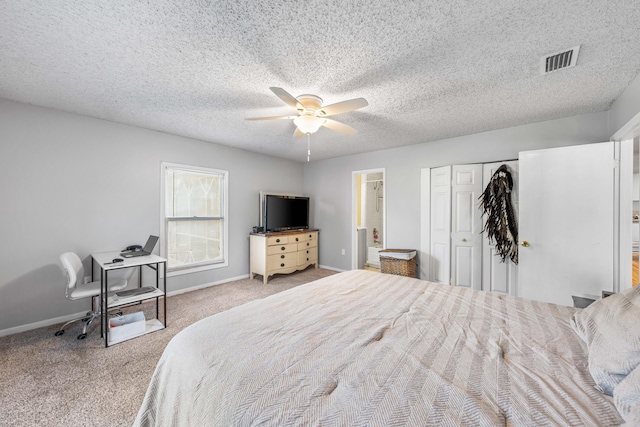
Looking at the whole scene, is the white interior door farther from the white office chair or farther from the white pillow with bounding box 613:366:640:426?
the white office chair

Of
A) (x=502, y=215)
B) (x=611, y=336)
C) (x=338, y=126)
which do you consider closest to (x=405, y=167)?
(x=502, y=215)

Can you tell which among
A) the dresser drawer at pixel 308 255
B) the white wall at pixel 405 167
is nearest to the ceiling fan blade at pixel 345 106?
the white wall at pixel 405 167

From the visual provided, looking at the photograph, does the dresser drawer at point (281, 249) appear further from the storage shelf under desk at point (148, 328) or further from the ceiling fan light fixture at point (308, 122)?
the ceiling fan light fixture at point (308, 122)

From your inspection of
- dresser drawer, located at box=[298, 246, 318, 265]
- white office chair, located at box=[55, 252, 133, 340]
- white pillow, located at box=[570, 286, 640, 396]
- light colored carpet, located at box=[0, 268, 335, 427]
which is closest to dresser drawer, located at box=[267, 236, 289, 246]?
dresser drawer, located at box=[298, 246, 318, 265]

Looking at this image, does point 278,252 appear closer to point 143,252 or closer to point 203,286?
point 203,286

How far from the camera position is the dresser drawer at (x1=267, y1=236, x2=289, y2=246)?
440 centimetres

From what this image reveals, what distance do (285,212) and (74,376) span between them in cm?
355

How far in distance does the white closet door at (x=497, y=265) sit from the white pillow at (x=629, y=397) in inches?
113

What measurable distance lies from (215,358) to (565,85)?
3.40 metres

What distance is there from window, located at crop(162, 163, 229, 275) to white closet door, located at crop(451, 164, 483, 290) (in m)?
3.70

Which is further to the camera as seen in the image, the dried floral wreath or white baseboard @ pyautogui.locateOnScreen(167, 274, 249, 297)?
white baseboard @ pyautogui.locateOnScreen(167, 274, 249, 297)

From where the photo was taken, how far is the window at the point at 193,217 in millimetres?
3781

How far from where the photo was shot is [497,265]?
→ 3402mm

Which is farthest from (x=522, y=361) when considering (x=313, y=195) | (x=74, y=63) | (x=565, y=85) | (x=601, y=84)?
(x=313, y=195)
